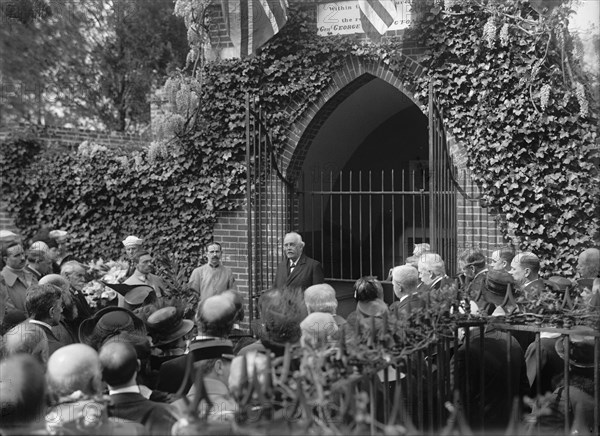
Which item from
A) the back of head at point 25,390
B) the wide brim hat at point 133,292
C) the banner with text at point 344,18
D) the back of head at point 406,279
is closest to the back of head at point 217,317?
the back of head at point 25,390

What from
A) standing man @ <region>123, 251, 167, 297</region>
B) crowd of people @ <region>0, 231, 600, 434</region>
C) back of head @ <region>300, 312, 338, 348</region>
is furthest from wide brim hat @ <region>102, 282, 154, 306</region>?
back of head @ <region>300, 312, 338, 348</region>

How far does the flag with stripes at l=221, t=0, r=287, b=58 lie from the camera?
9789mm

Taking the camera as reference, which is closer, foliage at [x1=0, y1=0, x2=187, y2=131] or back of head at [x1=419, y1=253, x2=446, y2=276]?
back of head at [x1=419, y1=253, x2=446, y2=276]

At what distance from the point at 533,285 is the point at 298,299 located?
68.2 inches

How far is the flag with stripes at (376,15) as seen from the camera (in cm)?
927

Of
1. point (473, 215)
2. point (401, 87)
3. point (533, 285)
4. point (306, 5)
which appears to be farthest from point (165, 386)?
point (306, 5)

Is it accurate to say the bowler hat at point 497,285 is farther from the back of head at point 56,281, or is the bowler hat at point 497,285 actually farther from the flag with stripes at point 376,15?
the flag with stripes at point 376,15

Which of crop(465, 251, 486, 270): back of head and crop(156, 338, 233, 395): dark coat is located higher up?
crop(465, 251, 486, 270): back of head

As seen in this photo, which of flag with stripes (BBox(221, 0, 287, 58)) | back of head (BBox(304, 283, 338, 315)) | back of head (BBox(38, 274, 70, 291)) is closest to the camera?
back of head (BBox(304, 283, 338, 315))

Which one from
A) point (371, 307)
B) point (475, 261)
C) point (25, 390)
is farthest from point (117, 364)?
point (475, 261)

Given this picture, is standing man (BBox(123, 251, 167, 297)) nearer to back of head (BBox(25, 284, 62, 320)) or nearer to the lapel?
the lapel

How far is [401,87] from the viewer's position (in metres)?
9.27

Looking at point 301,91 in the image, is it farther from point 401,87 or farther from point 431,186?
point 431,186

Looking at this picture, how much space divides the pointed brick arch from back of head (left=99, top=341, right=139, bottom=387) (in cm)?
624
